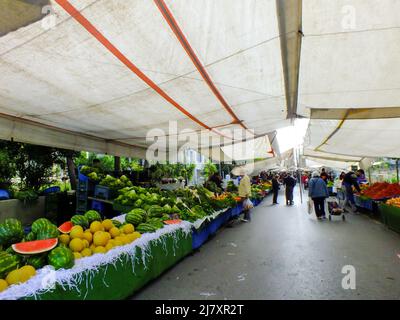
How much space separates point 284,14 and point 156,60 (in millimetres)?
1511

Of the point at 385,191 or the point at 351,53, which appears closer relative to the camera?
the point at 351,53

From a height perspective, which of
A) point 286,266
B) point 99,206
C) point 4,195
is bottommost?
point 286,266

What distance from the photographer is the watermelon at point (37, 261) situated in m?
2.43

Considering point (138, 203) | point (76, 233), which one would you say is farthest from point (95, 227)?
point (138, 203)

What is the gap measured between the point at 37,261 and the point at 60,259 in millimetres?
245

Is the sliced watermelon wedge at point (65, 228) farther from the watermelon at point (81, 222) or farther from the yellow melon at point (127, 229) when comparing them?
the yellow melon at point (127, 229)

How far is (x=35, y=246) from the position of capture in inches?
101

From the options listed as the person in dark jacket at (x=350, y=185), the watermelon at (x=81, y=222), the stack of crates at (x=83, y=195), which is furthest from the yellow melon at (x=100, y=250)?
the person in dark jacket at (x=350, y=185)

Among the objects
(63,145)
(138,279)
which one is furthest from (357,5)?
(63,145)

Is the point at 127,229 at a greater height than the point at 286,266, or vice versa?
the point at 127,229

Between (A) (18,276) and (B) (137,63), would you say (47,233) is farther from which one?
(B) (137,63)

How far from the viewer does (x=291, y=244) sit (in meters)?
5.98

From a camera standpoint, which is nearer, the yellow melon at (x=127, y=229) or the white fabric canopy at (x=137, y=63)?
the white fabric canopy at (x=137, y=63)

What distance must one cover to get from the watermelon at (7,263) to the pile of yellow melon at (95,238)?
1.78 ft
